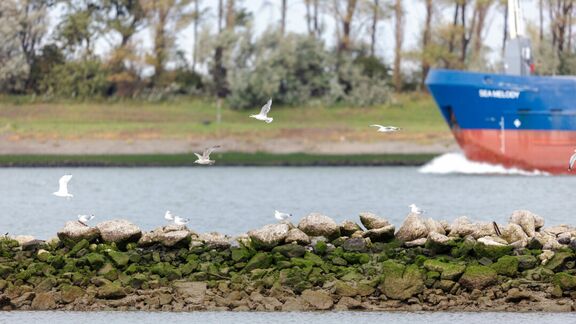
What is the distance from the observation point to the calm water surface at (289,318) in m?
26.5

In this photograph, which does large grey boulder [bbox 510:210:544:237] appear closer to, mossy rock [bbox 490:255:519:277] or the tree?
mossy rock [bbox 490:255:519:277]

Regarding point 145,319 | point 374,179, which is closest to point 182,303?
point 145,319

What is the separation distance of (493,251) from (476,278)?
1440 millimetres

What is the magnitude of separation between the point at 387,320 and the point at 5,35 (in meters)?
59.1

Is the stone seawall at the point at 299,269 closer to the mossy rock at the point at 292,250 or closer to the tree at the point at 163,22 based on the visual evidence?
the mossy rock at the point at 292,250

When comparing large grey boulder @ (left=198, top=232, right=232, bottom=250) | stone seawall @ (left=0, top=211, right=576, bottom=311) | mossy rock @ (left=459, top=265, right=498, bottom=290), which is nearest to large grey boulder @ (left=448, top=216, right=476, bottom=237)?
stone seawall @ (left=0, top=211, right=576, bottom=311)

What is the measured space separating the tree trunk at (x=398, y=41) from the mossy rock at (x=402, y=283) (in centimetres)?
5857

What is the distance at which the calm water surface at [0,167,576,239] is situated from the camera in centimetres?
4756

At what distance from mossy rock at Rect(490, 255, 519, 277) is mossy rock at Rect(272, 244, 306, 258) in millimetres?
3152

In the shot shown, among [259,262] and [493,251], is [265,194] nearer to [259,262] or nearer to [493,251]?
[493,251]

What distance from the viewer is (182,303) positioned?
2744 cm

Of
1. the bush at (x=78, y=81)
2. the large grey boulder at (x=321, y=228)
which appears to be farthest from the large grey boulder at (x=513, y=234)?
the bush at (x=78, y=81)

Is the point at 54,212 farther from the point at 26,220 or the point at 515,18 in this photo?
the point at 515,18

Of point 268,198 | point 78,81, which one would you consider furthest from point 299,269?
point 78,81
